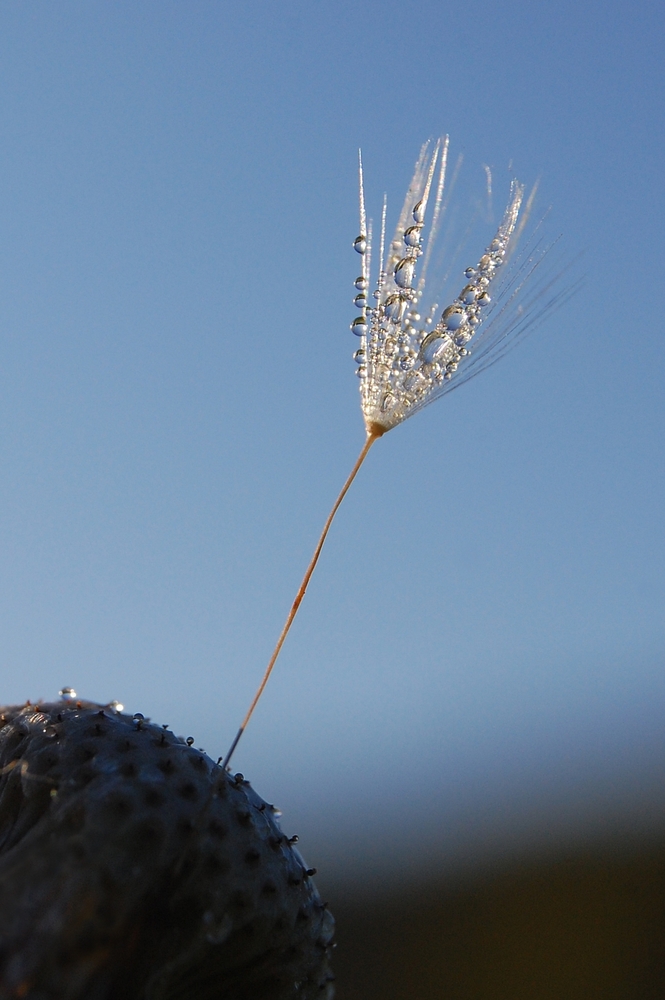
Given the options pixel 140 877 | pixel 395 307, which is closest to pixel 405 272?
pixel 395 307

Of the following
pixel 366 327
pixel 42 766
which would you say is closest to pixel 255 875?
pixel 42 766

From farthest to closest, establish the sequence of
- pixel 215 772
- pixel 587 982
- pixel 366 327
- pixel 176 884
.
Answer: pixel 587 982 < pixel 366 327 < pixel 215 772 < pixel 176 884

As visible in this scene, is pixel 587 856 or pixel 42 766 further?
pixel 587 856

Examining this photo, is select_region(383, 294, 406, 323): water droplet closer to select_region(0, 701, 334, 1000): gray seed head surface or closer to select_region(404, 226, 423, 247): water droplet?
select_region(404, 226, 423, 247): water droplet

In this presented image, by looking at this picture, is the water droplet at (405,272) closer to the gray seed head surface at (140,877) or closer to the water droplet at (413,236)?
the water droplet at (413,236)

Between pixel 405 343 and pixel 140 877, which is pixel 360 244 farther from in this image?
pixel 140 877

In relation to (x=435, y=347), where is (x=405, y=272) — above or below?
above

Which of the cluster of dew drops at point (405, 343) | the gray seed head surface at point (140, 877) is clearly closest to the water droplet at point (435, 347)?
the cluster of dew drops at point (405, 343)

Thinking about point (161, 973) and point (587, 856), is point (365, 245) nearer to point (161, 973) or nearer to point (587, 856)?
point (161, 973)
